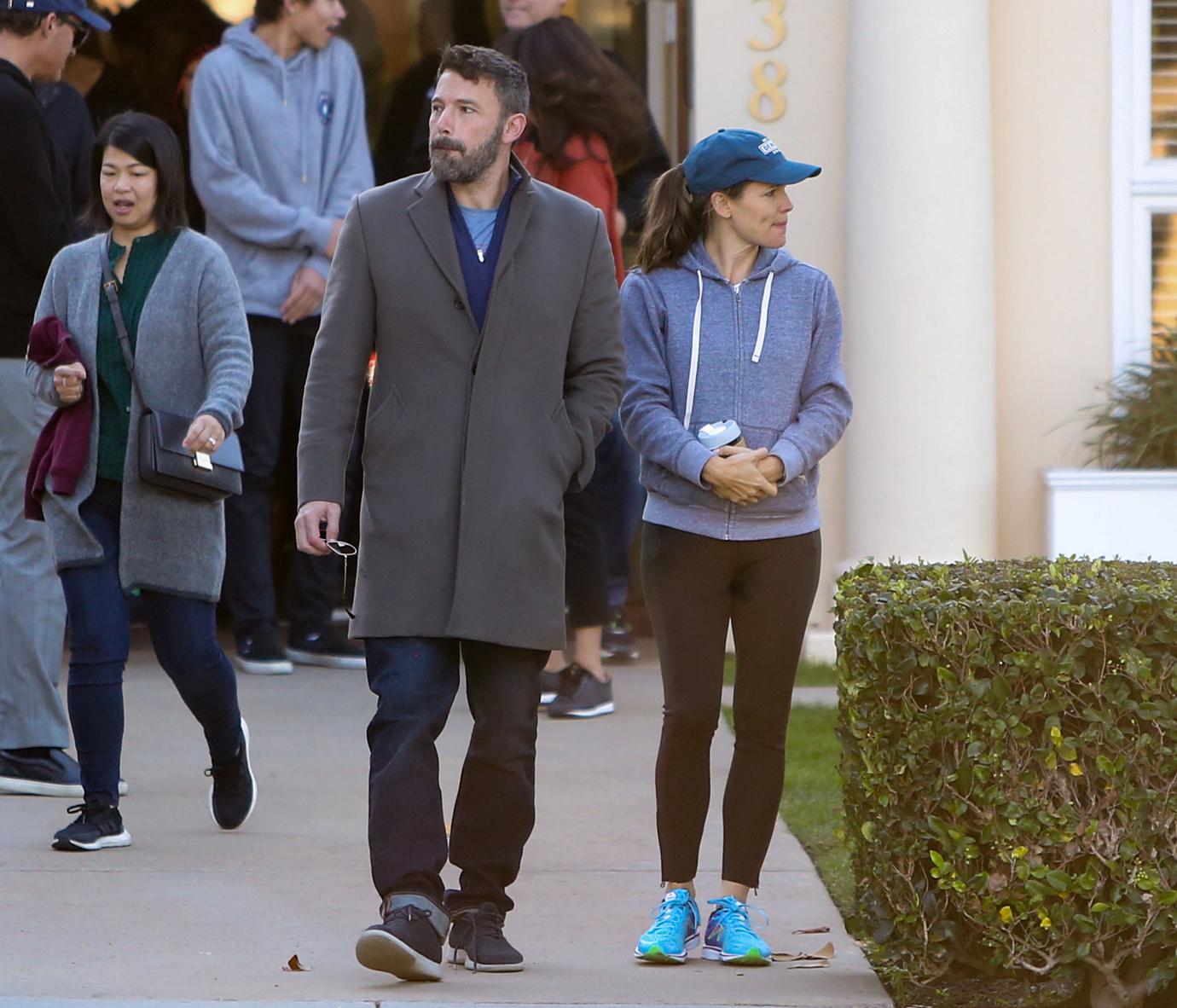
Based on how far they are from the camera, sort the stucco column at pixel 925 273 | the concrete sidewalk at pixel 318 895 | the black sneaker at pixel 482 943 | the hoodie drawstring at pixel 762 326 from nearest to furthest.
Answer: the concrete sidewalk at pixel 318 895 < the black sneaker at pixel 482 943 < the hoodie drawstring at pixel 762 326 < the stucco column at pixel 925 273

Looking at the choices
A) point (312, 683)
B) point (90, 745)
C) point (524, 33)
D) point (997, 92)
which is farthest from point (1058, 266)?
point (90, 745)

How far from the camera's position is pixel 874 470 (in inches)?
327

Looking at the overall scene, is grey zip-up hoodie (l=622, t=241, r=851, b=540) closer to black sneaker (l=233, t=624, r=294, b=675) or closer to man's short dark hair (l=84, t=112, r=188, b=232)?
man's short dark hair (l=84, t=112, r=188, b=232)

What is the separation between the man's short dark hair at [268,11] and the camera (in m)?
8.42

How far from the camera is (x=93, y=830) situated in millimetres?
5547

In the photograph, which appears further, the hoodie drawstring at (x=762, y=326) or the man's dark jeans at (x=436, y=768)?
the hoodie drawstring at (x=762, y=326)

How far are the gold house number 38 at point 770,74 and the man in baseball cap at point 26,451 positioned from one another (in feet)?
10.5

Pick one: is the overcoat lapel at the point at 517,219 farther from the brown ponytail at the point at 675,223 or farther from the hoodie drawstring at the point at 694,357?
the hoodie drawstring at the point at 694,357

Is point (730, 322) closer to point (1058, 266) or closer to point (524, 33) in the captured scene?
point (524, 33)

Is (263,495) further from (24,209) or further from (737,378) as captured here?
(737,378)

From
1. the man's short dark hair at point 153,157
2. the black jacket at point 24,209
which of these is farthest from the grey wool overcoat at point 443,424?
the black jacket at point 24,209

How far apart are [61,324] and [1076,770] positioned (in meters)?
3.01

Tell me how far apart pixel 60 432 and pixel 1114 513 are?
4.21 m

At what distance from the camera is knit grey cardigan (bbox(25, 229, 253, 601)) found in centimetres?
552
